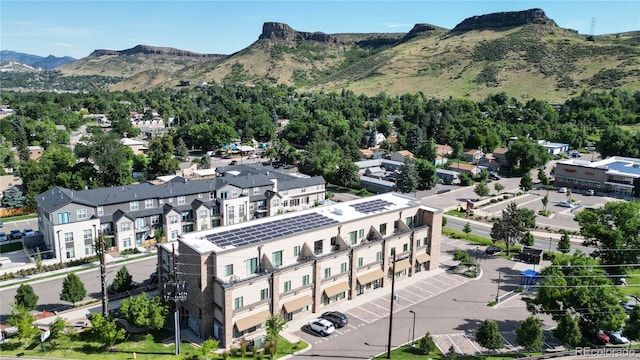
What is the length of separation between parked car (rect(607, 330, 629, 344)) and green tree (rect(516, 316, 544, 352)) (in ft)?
23.0

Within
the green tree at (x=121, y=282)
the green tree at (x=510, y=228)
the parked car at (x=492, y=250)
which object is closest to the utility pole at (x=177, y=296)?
the green tree at (x=121, y=282)

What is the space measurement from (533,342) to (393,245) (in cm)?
1499

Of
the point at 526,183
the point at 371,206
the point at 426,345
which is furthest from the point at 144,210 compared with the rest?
the point at 526,183

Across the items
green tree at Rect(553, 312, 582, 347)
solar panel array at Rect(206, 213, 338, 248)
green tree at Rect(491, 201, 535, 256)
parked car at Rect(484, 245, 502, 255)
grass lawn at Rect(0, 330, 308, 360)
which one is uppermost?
solar panel array at Rect(206, 213, 338, 248)

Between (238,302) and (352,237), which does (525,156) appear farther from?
(238,302)

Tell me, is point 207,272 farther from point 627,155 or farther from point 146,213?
point 627,155

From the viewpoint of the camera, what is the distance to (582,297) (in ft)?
105

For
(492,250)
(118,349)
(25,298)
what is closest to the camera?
(118,349)

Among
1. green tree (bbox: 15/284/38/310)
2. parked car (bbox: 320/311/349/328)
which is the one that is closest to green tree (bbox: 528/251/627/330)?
parked car (bbox: 320/311/349/328)

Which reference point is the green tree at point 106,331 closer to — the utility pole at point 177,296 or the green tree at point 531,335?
the utility pole at point 177,296

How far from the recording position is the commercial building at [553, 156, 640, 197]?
82062 mm

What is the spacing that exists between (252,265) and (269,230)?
377cm

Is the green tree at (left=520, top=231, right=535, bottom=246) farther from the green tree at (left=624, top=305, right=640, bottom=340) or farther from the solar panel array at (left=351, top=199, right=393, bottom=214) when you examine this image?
the green tree at (left=624, top=305, right=640, bottom=340)

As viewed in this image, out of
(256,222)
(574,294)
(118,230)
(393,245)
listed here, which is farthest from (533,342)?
(118,230)
